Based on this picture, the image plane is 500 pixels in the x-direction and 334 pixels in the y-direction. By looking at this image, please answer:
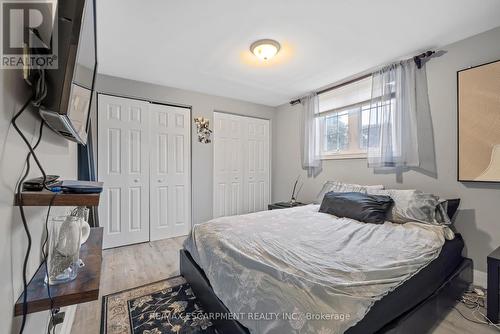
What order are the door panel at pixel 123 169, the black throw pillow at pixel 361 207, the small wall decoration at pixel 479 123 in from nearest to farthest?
the small wall decoration at pixel 479 123, the black throw pillow at pixel 361 207, the door panel at pixel 123 169

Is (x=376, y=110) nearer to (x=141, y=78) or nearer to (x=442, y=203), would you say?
(x=442, y=203)

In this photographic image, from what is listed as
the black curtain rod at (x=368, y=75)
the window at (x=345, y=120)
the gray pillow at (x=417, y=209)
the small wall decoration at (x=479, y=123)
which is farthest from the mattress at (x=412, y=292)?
the black curtain rod at (x=368, y=75)

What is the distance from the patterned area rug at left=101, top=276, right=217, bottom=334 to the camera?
1.54 metres

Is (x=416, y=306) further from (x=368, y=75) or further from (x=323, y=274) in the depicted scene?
(x=368, y=75)

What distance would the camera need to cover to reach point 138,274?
91.6 inches

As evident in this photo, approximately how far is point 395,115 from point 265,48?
5.71 feet

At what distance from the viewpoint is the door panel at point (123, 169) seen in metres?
3.03

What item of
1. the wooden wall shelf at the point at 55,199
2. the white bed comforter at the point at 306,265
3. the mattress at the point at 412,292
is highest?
the wooden wall shelf at the point at 55,199

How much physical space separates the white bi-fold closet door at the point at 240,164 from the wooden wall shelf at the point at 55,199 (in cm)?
321

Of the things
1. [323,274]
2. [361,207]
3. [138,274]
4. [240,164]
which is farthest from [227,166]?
[323,274]

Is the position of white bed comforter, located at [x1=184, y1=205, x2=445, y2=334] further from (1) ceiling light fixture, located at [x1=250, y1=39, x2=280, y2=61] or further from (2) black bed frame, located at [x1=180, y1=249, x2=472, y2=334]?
(1) ceiling light fixture, located at [x1=250, y1=39, x2=280, y2=61]

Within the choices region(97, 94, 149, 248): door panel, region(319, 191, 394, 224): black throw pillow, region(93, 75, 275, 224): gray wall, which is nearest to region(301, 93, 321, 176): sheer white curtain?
region(319, 191, 394, 224): black throw pillow

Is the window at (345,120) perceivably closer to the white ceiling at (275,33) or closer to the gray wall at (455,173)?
the white ceiling at (275,33)

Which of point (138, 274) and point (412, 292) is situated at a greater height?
point (412, 292)
